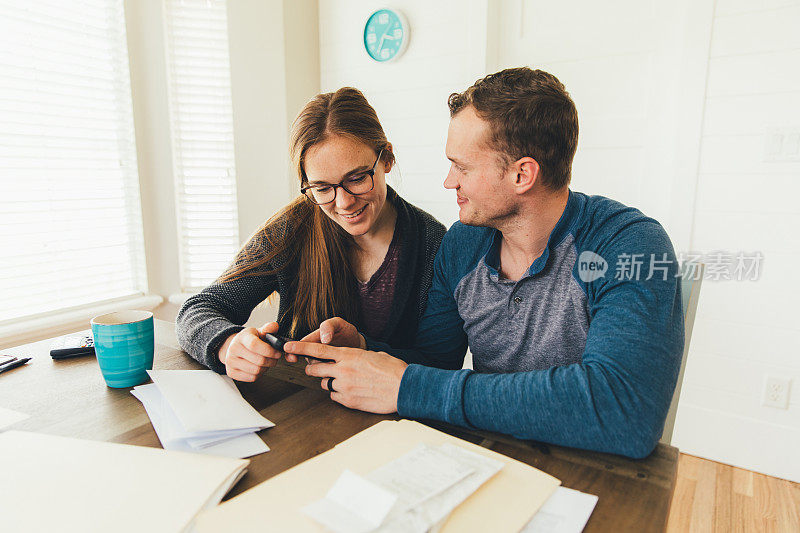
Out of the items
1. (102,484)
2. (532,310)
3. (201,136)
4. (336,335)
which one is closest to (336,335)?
(336,335)

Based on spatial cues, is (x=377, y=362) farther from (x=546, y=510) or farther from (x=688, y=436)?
(x=688, y=436)

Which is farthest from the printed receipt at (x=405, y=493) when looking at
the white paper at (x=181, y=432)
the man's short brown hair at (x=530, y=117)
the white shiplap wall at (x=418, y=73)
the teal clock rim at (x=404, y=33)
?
the teal clock rim at (x=404, y=33)

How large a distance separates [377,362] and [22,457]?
1.64 ft

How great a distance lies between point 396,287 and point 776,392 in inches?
64.4

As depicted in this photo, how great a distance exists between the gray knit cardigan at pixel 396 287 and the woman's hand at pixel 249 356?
274 mm

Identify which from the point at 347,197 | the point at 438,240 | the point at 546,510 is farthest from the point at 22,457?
the point at 438,240

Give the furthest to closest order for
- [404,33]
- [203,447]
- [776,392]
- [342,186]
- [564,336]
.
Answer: [404,33] < [776,392] < [342,186] < [564,336] < [203,447]

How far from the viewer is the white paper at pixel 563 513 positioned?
0.51 m

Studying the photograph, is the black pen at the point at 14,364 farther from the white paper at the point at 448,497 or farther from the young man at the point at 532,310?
the white paper at the point at 448,497

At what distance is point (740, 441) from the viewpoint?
1974mm

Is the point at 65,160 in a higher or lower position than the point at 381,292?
higher

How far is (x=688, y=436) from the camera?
6.81 feet

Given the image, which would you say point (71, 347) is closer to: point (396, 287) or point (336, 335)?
point (336, 335)

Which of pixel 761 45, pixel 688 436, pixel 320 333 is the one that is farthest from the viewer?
pixel 688 436
